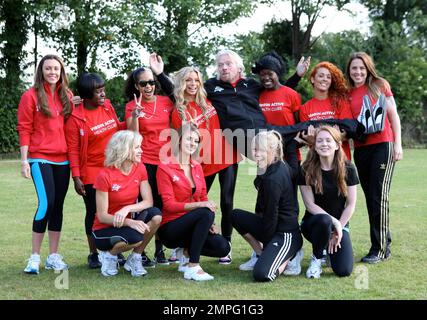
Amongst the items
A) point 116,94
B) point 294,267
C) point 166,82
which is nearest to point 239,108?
point 166,82

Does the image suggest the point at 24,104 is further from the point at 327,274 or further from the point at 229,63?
the point at 327,274

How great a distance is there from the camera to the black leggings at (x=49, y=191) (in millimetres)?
5582

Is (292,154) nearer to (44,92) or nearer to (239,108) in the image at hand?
(239,108)

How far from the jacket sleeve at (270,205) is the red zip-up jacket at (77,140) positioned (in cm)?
171

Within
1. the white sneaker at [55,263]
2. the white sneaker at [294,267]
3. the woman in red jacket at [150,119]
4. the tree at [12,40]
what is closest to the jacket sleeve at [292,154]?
the white sneaker at [294,267]

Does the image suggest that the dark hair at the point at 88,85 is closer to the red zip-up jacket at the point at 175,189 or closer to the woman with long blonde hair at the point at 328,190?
the red zip-up jacket at the point at 175,189

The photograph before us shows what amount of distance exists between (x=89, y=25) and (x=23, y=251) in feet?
58.7

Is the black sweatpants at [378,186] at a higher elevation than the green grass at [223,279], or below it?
higher

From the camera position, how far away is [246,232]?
5730mm

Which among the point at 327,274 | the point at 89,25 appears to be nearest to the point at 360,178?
the point at 327,274

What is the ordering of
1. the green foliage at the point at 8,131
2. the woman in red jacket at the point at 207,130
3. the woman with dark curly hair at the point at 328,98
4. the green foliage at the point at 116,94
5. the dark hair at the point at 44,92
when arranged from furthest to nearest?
the green foliage at the point at 116,94, the green foliage at the point at 8,131, the woman with dark curly hair at the point at 328,98, the woman in red jacket at the point at 207,130, the dark hair at the point at 44,92

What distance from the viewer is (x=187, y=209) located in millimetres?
5453

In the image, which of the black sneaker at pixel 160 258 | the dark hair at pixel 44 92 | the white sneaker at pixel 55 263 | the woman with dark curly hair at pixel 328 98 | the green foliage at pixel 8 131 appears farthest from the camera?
the green foliage at pixel 8 131

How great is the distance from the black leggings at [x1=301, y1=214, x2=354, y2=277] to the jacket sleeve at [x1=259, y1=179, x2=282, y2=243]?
35 centimetres
